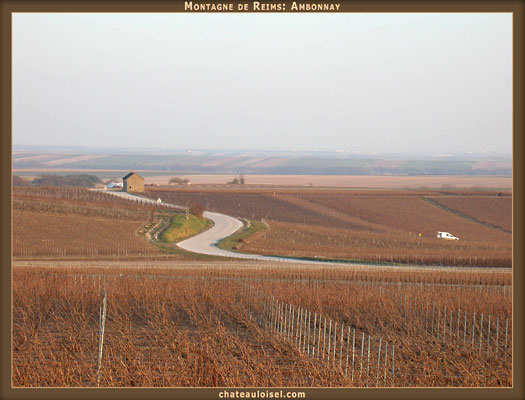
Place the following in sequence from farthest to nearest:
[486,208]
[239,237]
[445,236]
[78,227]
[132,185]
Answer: [132,185], [486,208], [445,236], [239,237], [78,227]

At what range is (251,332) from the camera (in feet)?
55.7

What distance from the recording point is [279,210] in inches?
2613

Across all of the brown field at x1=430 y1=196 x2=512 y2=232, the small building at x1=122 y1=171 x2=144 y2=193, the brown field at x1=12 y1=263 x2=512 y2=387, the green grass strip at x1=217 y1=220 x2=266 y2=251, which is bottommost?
the brown field at x1=12 y1=263 x2=512 y2=387

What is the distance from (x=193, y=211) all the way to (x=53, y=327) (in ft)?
139

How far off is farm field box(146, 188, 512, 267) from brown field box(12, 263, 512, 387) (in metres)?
14.1

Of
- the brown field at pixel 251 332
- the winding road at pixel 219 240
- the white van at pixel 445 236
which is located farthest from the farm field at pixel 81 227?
the white van at pixel 445 236

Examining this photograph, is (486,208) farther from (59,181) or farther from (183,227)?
(59,181)

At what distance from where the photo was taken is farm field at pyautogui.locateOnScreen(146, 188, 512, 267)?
4219 cm

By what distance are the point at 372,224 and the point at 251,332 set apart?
152 feet

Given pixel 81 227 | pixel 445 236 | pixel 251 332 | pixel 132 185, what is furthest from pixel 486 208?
pixel 251 332

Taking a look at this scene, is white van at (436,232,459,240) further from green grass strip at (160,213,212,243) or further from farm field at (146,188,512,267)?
green grass strip at (160,213,212,243)

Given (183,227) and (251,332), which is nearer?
(251,332)

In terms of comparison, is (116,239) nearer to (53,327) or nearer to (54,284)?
(54,284)

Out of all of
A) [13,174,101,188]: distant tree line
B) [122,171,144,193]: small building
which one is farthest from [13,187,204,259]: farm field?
[13,174,101,188]: distant tree line
